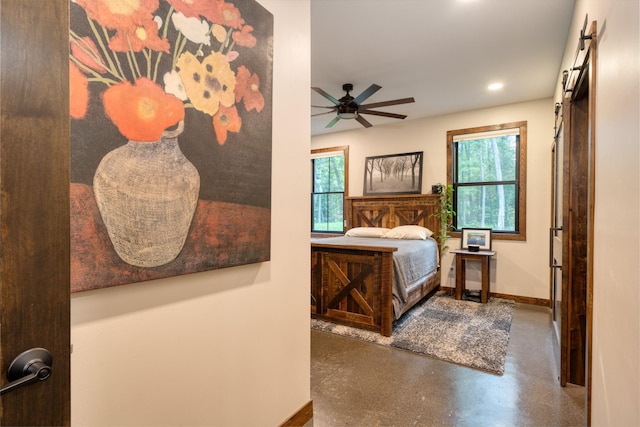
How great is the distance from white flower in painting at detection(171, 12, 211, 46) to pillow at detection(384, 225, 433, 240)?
13.3ft

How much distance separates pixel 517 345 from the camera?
117 inches

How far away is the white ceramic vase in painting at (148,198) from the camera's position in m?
0.99

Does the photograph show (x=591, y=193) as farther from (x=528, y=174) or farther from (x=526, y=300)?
(x=526, y=300)

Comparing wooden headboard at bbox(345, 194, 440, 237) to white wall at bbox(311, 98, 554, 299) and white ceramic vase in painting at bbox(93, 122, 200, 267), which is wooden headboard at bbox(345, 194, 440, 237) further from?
white ceramic vase in painting at bbox(93, 122, 200, 267)

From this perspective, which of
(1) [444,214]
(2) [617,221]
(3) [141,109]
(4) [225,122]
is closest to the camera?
(3) [141,109]

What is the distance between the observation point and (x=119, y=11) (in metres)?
0.99

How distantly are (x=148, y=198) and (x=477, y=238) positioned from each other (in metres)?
4.74

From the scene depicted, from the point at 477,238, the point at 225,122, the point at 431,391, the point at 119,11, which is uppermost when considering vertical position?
the point at 119,11

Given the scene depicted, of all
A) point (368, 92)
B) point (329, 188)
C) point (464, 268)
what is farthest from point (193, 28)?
point (329, 188)

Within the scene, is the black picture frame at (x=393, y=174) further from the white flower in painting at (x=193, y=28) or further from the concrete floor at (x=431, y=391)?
the white flower in painting at (x=193, y=28)

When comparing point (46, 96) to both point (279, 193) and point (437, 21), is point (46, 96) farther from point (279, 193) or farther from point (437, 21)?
point (437, 21)

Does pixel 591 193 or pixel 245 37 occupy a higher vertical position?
pixel 245 37

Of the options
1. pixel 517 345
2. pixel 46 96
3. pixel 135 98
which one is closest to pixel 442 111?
pixel 517 345

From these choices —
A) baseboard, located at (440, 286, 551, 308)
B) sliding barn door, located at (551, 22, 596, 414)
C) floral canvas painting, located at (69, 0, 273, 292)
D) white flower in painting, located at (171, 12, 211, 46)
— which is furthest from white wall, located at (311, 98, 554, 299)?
white flower in painting, located at (171, 12, 211, 46)
